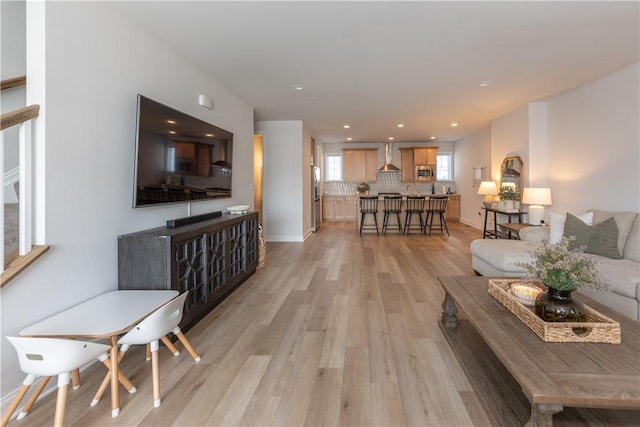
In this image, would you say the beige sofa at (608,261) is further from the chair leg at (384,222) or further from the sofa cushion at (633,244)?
the chair leg at (384,222)

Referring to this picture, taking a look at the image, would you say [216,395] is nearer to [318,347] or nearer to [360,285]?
[318,347]

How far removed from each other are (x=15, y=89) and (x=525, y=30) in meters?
4.03

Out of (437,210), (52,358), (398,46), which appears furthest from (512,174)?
(52,358)

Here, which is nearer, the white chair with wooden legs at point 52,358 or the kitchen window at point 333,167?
the white chair with wooden legs at point 52,358

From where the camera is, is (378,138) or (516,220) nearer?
(516,220)

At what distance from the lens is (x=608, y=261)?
2.77 meters

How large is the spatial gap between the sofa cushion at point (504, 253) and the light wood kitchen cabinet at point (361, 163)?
20.6ft

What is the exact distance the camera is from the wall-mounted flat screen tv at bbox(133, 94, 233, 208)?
7.70 feet

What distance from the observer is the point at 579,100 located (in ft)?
13.8

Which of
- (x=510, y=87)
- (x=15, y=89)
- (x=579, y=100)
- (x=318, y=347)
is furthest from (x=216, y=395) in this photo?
(x=579, y=100)

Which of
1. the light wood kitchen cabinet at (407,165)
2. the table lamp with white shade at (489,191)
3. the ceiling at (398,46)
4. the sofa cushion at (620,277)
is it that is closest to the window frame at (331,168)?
the light wood kitchen cabinet at (407,165)

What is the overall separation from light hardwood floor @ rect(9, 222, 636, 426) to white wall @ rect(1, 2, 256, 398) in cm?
60

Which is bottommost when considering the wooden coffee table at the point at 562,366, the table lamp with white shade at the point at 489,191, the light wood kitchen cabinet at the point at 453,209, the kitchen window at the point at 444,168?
the wooden coffee table at the point at 562,366

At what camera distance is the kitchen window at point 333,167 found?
10203 millimetres
